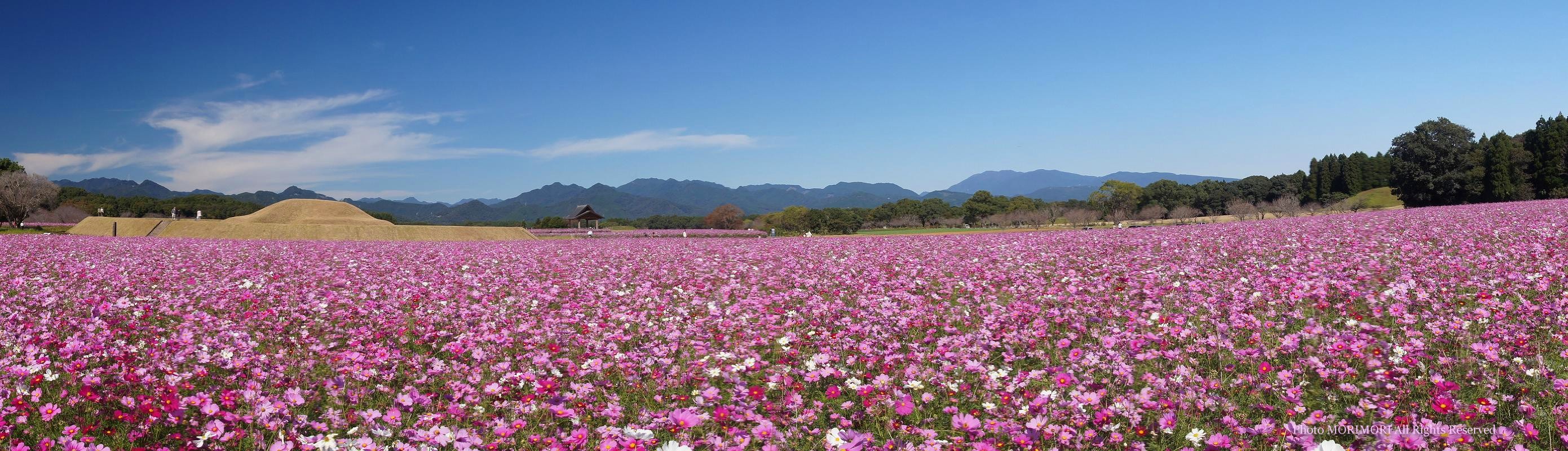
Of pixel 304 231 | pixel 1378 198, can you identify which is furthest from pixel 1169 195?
pixel 304 231

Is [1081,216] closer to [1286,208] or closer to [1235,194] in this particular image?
[1286,208]

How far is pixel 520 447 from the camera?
4.33m

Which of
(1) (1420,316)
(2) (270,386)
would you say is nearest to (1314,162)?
(1) (1420,316)

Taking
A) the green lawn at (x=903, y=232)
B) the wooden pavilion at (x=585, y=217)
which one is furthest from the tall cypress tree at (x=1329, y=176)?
the wooden pavilion at (x=585, y=217)

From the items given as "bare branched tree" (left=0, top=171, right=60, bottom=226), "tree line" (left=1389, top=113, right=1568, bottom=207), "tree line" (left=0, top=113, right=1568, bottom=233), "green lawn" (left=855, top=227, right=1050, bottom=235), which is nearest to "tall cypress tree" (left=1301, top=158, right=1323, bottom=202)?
"tree line" (left=0, top=113, right=1568, bottom=233)

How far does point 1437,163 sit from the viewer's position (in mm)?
61688

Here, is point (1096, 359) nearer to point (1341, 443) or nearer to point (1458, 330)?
point (1341, 443)

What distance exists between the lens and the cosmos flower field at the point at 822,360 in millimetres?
4242

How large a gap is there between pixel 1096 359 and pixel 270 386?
641 cm

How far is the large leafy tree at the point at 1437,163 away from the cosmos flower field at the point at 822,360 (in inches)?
2656

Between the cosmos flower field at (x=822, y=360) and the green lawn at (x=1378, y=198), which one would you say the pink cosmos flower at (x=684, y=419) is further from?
the green lawn at (x=1378, y=198)

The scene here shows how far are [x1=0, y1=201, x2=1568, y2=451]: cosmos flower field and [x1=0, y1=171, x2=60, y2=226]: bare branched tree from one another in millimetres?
71868

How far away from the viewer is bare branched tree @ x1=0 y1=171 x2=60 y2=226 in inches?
2317

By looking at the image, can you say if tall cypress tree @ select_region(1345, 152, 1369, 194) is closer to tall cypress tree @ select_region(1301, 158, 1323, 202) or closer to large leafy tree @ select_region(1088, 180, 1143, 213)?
tall cypress tree @ select_region(1301, 158, 1323, 202)
